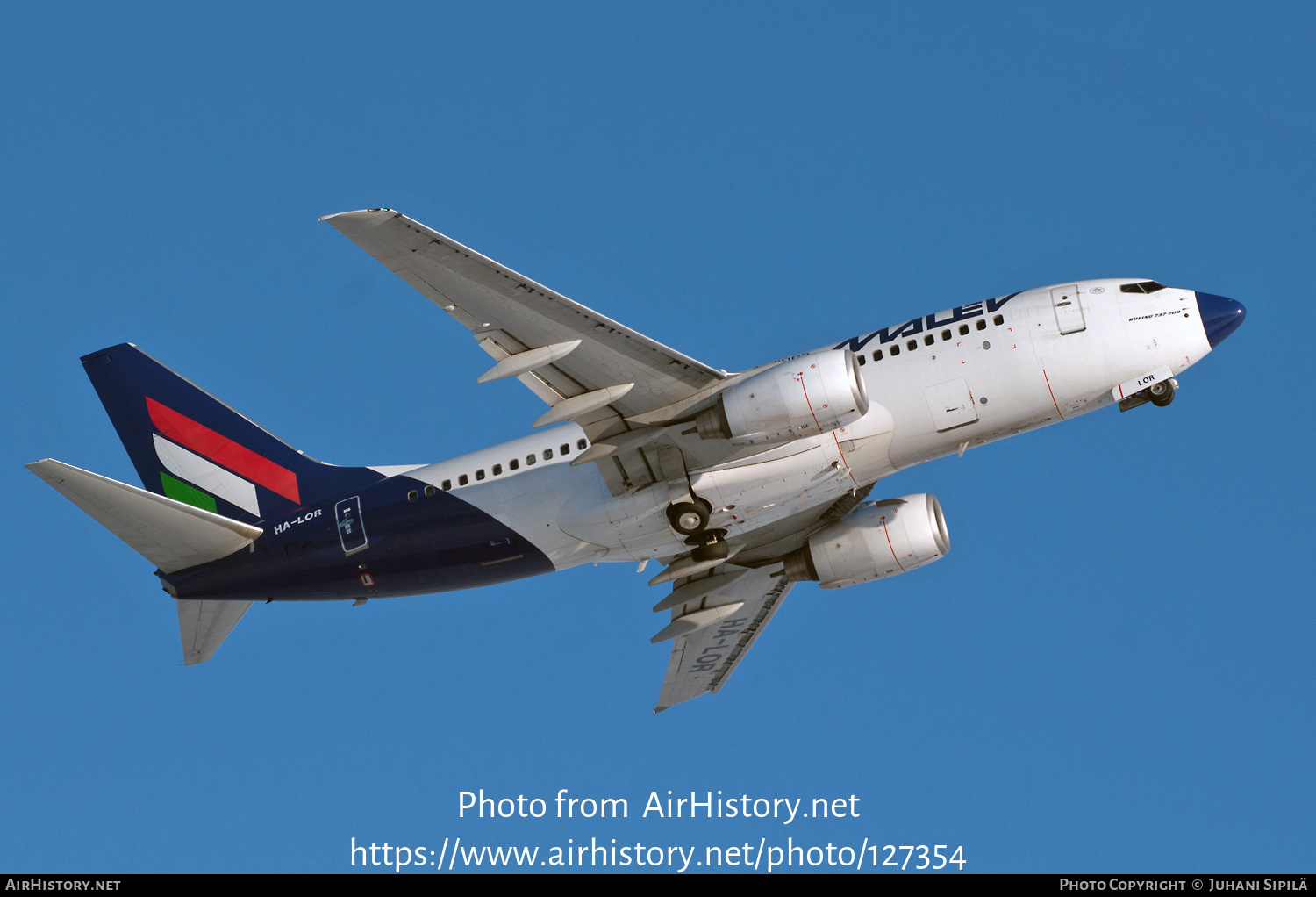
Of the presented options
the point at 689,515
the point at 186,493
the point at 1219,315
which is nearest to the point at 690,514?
the point at 689,515

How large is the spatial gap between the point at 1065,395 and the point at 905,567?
780 centimetres

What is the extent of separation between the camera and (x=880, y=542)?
131 ft

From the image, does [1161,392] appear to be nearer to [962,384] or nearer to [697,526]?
[962,384]

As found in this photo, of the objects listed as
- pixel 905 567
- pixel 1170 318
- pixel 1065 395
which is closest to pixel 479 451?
pixel 905 567

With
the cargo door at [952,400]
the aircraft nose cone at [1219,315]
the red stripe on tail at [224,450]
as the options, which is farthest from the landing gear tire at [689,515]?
the aircraft nose cone at [1219,315]

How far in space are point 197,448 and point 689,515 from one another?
16.8 meters

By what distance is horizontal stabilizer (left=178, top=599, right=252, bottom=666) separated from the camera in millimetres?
41031

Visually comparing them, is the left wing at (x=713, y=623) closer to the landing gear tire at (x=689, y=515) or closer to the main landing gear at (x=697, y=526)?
the main landing gear at (x=697, y=526)

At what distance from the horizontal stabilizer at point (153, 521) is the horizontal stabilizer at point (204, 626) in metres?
2.48

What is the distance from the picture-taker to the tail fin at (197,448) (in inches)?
1604

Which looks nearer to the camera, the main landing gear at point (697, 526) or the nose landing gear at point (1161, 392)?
the nose landing gear at point (1161, 392)

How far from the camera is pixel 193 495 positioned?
A: 137ft

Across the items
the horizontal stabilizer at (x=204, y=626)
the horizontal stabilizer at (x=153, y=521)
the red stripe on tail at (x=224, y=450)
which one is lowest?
the horizontal stabilizer at (x=204, y=626)
